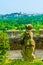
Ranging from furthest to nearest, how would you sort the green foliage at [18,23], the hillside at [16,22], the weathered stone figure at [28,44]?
the hillside at [16,22], the green foliage at [18,23], the weathered stone figure at [28,44]

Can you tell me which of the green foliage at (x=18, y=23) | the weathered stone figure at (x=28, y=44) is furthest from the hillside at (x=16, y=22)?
the weathered stone figure at (x=28, y=44)

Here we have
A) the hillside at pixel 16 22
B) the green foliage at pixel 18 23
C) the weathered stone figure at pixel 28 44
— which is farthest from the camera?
the hillside at pixel 16 22

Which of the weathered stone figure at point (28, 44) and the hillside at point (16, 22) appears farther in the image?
the hillside at point (16, 22)

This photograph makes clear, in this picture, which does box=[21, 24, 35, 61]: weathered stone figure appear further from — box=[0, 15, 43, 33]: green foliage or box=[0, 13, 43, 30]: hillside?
box=[0, 13, 43, 30]: hillside

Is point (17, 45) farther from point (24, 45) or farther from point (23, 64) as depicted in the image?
point (23, 64)

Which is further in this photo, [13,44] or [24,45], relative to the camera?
[13,44]

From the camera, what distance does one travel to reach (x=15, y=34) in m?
11.8

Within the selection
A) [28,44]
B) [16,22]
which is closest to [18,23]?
[16,22]

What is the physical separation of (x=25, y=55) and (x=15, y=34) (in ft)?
15.8

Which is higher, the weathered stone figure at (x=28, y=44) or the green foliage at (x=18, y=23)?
the weathered stone figure at (x=28, y=44)

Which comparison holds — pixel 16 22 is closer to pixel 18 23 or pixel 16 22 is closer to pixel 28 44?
pixel 18 23

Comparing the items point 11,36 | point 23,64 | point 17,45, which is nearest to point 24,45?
point 23,64

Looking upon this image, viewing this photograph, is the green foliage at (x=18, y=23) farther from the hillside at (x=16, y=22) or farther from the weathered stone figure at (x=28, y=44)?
the weathered stone figure at (x=28, y=44)

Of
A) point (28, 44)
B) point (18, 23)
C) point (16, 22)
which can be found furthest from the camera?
point (16, 22)
